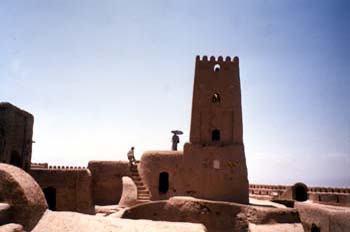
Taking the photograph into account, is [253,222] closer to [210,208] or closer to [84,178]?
[210,208]

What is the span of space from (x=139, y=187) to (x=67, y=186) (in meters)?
4.57

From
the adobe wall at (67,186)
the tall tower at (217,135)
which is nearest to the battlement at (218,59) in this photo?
the tall tower at (217,135)

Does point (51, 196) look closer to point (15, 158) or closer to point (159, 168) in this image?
point (15, 158)

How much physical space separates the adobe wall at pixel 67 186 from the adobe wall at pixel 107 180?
210 centimetres

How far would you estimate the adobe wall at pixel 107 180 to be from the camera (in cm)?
2367

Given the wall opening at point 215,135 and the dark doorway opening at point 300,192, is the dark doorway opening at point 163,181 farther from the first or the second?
the dark doorway opening at point 300,192

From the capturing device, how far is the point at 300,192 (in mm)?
29391

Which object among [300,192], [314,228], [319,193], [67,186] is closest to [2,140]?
[67,186]

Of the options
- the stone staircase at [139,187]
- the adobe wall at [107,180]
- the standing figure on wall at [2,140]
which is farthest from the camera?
the adobe wall at [107,180]

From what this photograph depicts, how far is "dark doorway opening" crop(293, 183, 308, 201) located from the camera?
95.5 feet

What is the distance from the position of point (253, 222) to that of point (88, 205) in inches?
417

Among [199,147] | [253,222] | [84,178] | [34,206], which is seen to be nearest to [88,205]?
[84,178]

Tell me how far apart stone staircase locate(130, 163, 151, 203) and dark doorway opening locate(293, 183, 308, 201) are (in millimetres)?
13299

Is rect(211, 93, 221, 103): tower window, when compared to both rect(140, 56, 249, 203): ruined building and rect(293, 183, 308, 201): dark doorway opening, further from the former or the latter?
rect(293, 183, 308, 201): dark doorway opening
